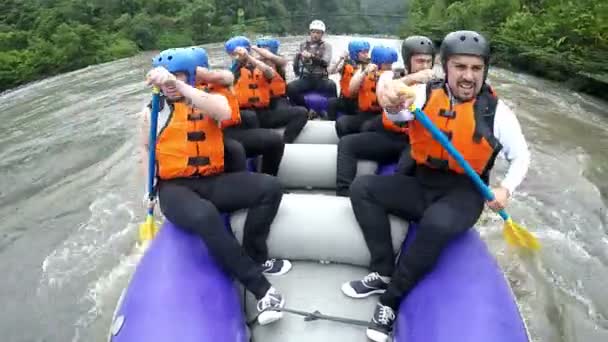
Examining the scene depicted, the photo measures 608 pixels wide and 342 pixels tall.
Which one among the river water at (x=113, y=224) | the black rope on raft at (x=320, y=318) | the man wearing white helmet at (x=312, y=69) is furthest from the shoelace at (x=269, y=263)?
the man wearing white helmet at (x=312, y=69)

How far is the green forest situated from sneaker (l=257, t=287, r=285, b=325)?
9907 millimetres

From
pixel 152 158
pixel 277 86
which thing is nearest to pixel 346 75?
pixel 277 86

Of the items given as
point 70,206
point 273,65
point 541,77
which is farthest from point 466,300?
point 541,77

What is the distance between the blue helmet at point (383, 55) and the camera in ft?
13.1

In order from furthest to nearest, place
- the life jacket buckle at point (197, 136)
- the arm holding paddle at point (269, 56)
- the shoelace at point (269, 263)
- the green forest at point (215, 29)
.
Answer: the green forest at point (215, 29) → the arm holding paddle at point (269, 56) → the shoelace at point (269, 263) → the life jacket buckle at point (197, 136)

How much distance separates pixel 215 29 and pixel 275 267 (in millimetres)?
34426

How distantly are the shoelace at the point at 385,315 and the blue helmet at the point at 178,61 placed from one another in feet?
4.98

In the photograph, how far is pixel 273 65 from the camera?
5.15 m

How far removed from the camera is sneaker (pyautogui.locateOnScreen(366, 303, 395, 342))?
7.64 ft

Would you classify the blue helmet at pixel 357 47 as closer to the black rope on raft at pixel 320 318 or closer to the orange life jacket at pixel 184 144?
the orange life jacket at pixel 184 144

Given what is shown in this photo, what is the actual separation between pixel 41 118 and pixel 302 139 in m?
7.35

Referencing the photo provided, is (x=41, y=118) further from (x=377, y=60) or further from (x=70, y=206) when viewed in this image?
(x=377, y=60)

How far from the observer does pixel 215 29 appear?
35.2 meters

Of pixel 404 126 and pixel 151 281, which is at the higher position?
pixel 404 126
